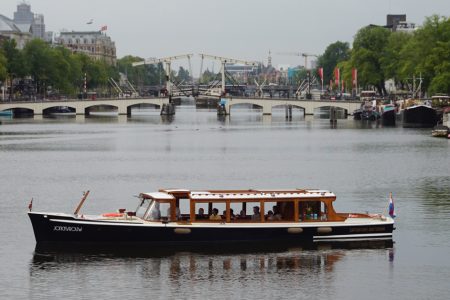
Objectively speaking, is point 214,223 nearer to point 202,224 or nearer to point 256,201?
point 202,224

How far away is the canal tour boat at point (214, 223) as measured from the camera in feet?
143

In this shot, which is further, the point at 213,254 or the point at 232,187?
the point at 232,187

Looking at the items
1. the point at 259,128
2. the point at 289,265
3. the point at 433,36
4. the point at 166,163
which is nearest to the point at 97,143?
the point at 166,163

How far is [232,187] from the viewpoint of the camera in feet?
217

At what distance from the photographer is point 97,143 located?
109m

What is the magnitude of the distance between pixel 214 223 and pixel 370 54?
141 metres

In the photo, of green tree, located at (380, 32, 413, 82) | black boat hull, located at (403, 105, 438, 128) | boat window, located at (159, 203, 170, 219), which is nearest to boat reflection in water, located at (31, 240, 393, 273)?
boat window, located at (159, 203, 170, 219)

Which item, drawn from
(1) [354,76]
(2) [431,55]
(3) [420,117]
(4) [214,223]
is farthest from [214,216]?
(1) [354,76]

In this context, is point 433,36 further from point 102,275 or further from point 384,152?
point 102,275

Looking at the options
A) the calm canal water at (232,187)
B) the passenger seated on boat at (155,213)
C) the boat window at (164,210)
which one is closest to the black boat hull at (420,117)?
the calm canal water at (232,187)

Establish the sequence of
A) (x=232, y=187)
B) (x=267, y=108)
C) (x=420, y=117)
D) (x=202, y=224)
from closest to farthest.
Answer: (x=202, y=224)
(x=232, y=187)
(x=420, y=117)
(x=267, y=108)

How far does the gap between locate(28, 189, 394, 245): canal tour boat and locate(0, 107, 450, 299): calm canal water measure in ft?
1.97

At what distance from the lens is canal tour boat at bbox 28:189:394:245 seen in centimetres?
4369

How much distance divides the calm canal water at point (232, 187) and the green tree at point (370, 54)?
186 feet
